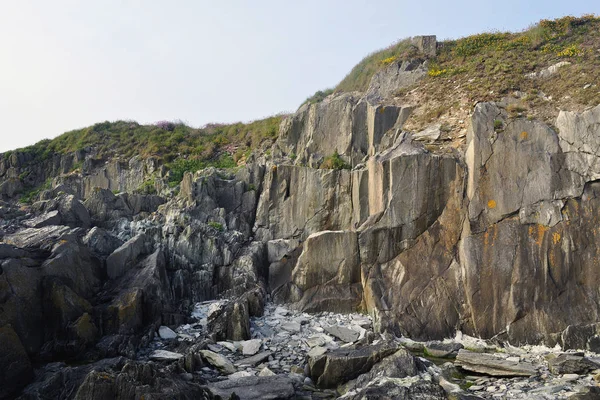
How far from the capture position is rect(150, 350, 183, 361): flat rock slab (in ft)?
42.6

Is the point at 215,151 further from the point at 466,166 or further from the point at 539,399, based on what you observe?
the point at 539,399

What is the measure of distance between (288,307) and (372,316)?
3.58 m

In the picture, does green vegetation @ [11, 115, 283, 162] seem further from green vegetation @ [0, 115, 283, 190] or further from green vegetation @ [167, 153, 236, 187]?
green vegetation @ [167, 153, 236, 187]

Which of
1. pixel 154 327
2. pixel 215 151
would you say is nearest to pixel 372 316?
pixel 154 327

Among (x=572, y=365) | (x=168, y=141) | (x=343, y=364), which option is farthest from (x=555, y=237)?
(x=168, y=141)

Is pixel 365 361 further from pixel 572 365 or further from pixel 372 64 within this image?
pixel 372 64

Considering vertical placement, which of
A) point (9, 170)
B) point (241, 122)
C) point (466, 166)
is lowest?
point (466, 166)

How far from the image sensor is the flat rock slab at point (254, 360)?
12.8 metres

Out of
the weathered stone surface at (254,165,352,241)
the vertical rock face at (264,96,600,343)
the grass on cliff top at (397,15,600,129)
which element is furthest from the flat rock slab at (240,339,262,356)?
the grass on cliff top at (397,15,600,129)

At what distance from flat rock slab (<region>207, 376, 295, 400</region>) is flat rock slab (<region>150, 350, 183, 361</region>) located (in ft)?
7.45

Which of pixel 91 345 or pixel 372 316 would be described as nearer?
pixel 91 345

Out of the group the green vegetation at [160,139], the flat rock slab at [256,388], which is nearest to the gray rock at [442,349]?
the flat rock slab at [256,388]

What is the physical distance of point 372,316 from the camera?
51.4 feet

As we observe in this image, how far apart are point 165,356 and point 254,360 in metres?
2.68
